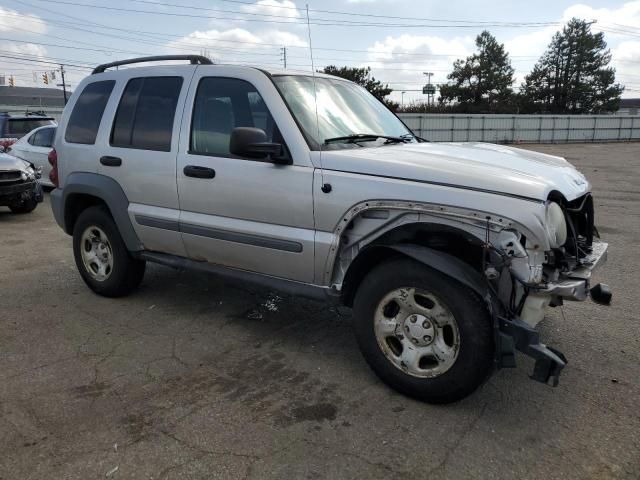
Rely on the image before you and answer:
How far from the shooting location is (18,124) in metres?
13.0

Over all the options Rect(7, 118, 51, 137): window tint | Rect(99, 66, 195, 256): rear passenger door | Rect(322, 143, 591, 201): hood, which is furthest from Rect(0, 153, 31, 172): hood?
Rect(322, 143, 591, 201): hood

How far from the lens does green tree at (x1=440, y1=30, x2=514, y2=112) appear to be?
7181 cm

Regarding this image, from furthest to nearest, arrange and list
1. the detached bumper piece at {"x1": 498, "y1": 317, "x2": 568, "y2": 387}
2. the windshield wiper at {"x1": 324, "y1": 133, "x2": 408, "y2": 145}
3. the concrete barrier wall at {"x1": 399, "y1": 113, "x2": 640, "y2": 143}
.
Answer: the concrete barrier wall at {"x1": 399, "y1": 113, "x2": 640, "y2": 143} < the windshield wiper at {"x1": 324, "y1": 133, "x2": 408, "y2": 145} < the detached bumper piece at {"x1": 498, "y1": 317, "x2": 568, "y2": 387}

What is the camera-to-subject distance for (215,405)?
3164mm

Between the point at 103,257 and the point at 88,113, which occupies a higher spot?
the point at 88,113

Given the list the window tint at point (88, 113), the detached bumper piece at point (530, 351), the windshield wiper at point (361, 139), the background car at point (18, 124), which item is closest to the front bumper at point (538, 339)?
the detached bumper piece at point (530, 351)

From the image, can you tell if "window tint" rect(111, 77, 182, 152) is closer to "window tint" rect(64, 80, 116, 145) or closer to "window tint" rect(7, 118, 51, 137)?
"window tint" rect(64, 80, 116, 145)

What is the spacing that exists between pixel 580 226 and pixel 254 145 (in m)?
2.25

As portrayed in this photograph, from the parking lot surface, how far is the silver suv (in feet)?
1.11

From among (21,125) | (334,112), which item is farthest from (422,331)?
(21,125)

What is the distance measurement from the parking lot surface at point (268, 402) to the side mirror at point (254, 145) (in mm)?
1425

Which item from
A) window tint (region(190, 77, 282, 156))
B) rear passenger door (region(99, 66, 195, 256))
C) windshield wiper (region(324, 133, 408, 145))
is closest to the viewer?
windshield wiper (region(324, 133, 408, 145))

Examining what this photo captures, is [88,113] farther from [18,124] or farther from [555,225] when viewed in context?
[18,124]

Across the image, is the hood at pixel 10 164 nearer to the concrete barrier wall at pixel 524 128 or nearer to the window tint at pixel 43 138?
the window tint at pixel 43 138
